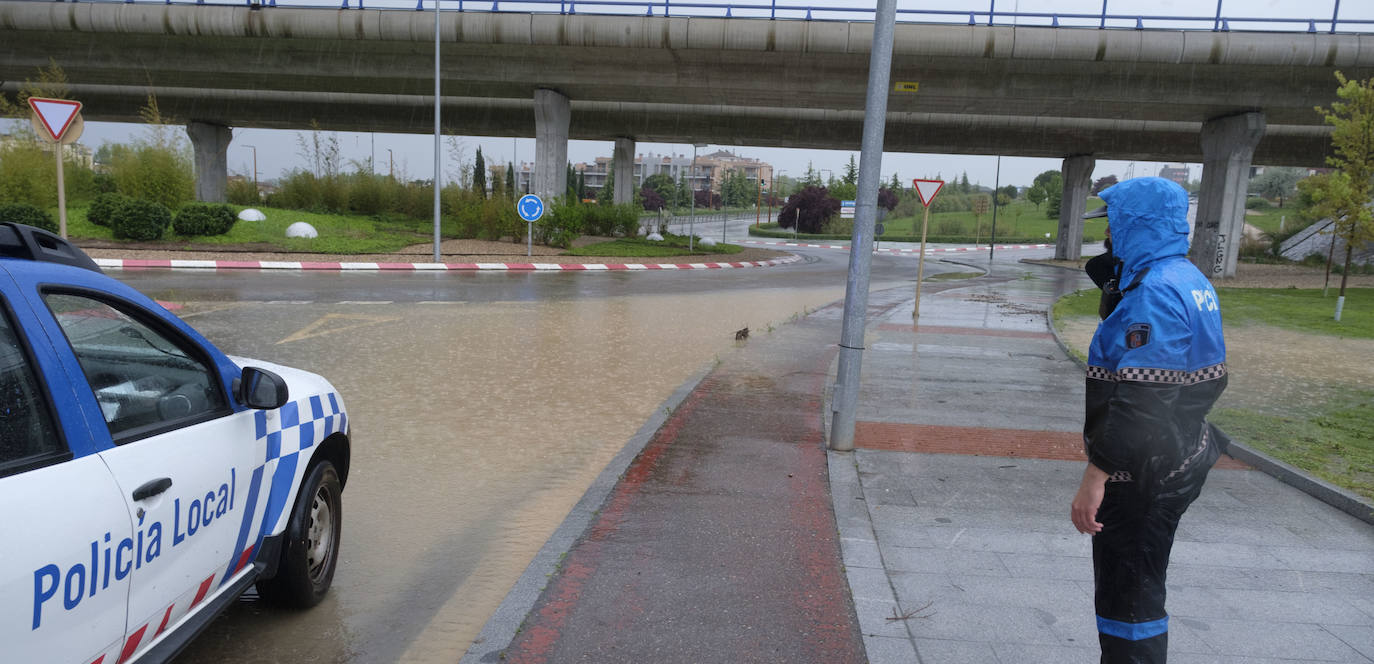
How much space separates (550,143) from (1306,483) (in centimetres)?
2735

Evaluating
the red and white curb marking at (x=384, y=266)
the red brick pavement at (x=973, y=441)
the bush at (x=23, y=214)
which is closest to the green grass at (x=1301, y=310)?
the red brick pavement at (x=973, y=441)

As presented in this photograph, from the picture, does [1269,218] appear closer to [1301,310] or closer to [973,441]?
[1301,310]

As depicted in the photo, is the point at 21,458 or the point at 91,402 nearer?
the point at 21,458

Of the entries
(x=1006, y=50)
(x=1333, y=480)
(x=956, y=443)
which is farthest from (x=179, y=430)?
(x=1006, y=50)

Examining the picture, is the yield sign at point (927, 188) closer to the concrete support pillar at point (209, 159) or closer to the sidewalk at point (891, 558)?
the sidewalk at point (891, 558)

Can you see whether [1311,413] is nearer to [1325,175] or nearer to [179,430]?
[179,430]

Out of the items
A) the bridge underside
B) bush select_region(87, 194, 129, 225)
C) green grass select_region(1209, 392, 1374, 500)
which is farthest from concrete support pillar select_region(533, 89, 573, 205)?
green grass select_region(1209, 392, 1374, 500)

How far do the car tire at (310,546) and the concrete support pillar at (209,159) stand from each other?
4177 centimetres

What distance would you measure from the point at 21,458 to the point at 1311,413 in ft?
32.2

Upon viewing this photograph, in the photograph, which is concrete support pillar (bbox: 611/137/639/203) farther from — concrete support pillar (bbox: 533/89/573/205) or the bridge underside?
concrete support pillar (bbox: 533/89/573/205)

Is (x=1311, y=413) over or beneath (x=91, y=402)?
beneath

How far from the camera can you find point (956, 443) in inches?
273

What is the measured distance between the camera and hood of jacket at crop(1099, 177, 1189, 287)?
2.71m

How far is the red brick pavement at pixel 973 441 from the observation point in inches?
262
